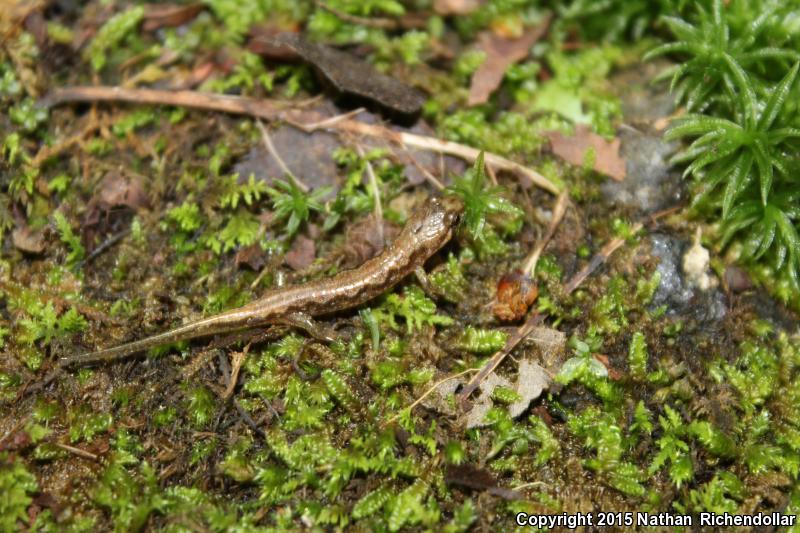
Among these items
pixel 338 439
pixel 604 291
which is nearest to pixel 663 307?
pixel 604 291

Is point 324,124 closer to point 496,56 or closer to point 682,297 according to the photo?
point 496,56

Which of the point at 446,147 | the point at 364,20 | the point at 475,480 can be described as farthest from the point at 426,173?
the point at 475,480

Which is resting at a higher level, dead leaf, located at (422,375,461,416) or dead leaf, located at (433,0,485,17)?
dead leaf, located at (433,0,485,17)

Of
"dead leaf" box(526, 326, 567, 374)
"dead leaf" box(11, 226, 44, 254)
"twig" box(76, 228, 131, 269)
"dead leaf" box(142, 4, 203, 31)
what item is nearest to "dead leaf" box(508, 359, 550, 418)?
"dead leaf" box(526, 326, 567, 374)

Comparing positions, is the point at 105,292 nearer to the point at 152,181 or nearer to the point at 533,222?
the point at 152,181

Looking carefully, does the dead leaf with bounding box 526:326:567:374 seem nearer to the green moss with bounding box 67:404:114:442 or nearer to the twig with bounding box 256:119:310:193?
the twig with bounding box 256:119:310:193

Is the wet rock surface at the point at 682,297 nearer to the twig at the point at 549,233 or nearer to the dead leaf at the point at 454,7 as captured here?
the twig at the point at 549,233

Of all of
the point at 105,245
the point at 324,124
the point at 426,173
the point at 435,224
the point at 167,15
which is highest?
the point at 167,15
